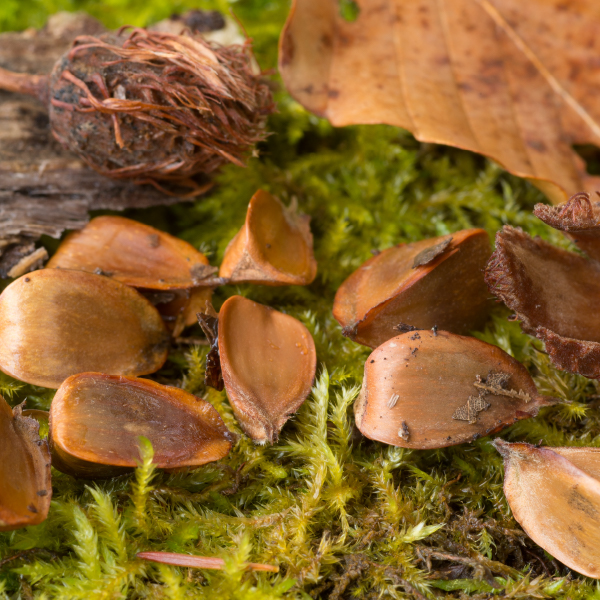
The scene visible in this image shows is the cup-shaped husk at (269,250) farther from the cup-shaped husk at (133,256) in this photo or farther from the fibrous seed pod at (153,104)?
the fibrous seed pod at (153,104)

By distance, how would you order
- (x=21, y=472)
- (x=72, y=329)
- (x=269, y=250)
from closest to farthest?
1. (x=21, y=472)
2. (x=72, y=329)
3. (x=269, y=250)

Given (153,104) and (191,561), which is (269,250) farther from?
(191,561)

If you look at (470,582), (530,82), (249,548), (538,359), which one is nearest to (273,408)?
(249,548)

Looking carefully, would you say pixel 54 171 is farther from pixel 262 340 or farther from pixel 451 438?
pixel 451 438

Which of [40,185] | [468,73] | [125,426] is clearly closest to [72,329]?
[125,426]

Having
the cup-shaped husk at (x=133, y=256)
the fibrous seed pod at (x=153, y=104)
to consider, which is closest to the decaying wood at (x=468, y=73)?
the fibrous seed pod at (x=153, y=104)

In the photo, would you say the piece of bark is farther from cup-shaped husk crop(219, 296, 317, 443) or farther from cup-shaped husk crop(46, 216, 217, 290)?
cup-shaped husk crop(219, 296, 317, 443)
